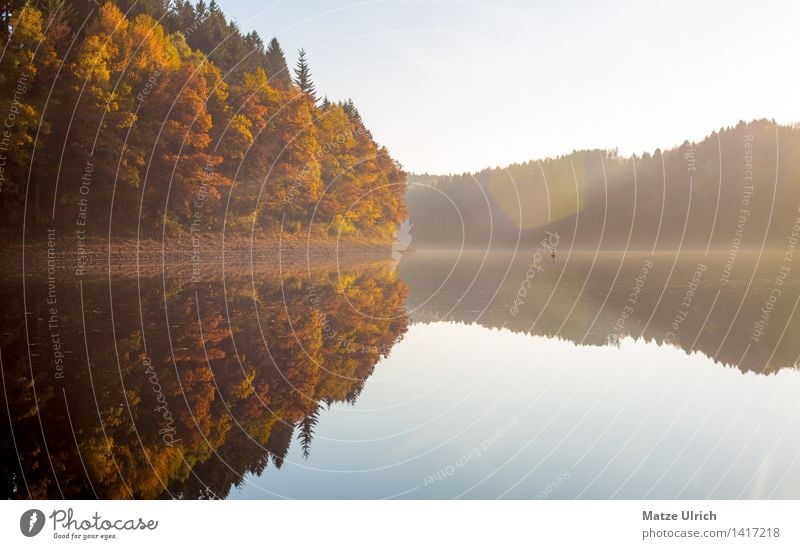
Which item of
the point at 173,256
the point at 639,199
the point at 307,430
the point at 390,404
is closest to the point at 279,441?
the point at 307,430

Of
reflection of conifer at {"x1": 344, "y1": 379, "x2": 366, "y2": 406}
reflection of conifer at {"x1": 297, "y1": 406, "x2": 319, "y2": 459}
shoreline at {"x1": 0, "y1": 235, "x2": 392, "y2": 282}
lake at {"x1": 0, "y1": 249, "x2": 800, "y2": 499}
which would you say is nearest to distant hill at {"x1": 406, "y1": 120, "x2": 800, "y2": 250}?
shoreline at {"x1": 0, "y1": 235, "x2": 392, "y2": 282}

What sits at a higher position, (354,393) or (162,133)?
(162,133)

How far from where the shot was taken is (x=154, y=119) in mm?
40000

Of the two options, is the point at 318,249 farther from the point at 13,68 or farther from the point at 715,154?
the point at 715,154

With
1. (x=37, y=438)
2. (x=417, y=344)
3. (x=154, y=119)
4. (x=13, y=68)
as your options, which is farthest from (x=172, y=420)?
(x=154, y=119)

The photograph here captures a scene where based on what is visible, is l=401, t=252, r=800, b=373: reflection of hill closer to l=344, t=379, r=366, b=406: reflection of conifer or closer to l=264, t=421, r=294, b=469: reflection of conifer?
l=344, t=379, r=366, b=406: reflection of conifer

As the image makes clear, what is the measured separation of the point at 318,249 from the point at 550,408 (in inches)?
1810

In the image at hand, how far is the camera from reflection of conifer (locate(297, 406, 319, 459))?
838 centimetres

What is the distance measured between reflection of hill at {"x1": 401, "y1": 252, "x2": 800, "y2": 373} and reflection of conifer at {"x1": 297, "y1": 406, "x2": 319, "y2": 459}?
29.0 feet

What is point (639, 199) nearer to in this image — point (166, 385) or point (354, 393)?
point (354, 393)

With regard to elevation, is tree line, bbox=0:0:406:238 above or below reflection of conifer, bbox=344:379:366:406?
above
